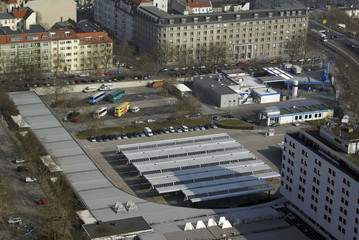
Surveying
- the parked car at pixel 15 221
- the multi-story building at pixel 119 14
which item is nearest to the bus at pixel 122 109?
the parked car at pixel 15 221

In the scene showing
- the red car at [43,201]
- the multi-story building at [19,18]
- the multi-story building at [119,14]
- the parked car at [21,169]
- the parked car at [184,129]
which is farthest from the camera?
the multi-story building at [119,14]

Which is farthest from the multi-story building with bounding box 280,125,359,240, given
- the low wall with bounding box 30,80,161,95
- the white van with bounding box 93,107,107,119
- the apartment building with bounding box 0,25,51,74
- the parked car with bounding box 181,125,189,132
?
the apartment building with bounding box 0,25,51,74

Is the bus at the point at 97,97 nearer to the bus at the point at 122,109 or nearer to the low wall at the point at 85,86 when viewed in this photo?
the low wall at the point at 85,86

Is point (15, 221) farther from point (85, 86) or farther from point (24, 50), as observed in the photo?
point (24, 50)

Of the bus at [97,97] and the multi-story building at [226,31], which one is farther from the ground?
the multi-story building at [226,31]

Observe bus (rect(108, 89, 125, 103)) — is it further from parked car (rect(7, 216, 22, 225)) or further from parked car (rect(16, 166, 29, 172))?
parked car (rect(7, 216, 22, 225))

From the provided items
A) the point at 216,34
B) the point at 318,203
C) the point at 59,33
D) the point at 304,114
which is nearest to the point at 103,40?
the point at 59,33
